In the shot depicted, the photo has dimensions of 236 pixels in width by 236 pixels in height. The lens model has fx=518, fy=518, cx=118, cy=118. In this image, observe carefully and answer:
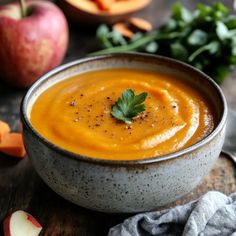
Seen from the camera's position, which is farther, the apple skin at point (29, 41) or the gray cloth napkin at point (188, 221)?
the apple skin at point (29, 41)

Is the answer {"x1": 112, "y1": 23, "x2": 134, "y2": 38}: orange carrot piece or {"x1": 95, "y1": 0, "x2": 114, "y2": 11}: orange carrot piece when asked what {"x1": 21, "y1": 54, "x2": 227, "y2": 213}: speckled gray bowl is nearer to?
{"x1": 112, "y1": 23, "x2": 134, "y2": 38}: orange carrot piece

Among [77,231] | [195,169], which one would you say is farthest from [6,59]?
[195,169]

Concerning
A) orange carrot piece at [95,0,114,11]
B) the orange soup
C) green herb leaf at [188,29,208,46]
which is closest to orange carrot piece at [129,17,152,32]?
orange carrot piece at [95,0,114,11]

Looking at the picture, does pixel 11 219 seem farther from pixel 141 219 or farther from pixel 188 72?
pixel 188 72

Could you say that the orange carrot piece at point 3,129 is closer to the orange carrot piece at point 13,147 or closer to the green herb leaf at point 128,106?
the orange carrot piece at point 13,147

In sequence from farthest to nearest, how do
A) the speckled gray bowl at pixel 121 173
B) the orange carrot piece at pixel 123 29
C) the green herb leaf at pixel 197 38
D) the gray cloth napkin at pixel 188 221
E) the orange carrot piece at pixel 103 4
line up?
the orange carrot piece at pixel 103 4
the orange carrot piece at pixel 123 29
the green herb leaf at pixel 197 38
the gray cloth napkin at pixel 188 221
the speckled gray bowl at pixel 121 173

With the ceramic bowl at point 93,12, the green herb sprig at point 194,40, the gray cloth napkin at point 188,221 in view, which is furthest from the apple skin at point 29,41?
the gray cloth napkin at point 188,221

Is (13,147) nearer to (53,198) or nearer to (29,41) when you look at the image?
(53,198)
